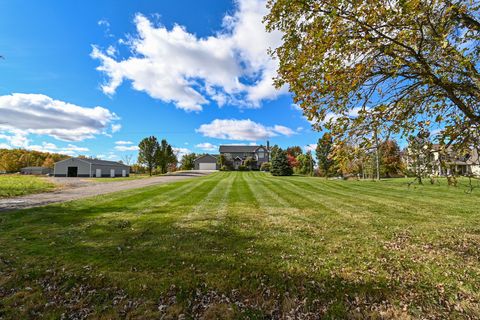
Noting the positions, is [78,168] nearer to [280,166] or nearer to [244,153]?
[280,166]

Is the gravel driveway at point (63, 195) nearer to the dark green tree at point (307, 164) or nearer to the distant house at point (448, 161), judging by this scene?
the distant house at point (448, 161)

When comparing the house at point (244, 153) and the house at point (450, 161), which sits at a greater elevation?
the house at point (244, 153)

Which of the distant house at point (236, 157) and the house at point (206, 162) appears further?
the house at point (206, 162)

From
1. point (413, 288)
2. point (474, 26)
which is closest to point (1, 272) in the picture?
point (413, 288)

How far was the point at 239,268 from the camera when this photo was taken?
15.6 feet

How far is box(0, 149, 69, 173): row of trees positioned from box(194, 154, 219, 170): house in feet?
173

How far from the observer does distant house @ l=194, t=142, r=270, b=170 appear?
237 feet

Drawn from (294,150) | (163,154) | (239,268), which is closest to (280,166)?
(163,154)

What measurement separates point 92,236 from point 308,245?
6.09 m

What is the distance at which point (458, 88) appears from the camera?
12.8ft

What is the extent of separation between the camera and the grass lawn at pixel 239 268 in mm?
3576

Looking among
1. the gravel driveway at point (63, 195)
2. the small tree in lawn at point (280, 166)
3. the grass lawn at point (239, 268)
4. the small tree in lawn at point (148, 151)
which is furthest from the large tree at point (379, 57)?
the small tree in lawn at point (148, 151)

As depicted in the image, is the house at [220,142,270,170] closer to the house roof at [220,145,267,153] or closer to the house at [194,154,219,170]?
the house roof at [220,145,267,153]

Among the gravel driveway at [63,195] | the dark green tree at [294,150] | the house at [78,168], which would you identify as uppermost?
the dark green tree at [294,150]
